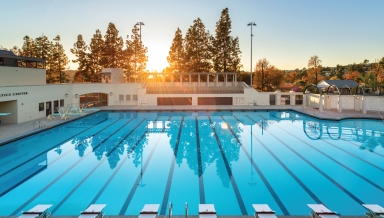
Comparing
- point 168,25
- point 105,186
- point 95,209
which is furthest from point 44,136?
point 168,25

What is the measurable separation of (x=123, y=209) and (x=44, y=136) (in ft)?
38.3

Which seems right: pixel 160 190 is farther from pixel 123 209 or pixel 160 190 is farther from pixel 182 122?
pixel 182 122

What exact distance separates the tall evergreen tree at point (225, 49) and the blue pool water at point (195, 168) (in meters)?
20.9

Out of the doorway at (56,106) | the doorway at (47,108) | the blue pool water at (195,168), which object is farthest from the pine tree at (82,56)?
the blue pool water at (195,168)

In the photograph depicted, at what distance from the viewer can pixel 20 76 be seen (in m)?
22.0

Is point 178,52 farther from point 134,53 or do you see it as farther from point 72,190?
point 72,190

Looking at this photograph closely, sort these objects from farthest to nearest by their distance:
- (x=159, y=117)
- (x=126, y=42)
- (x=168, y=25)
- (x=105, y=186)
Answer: (x=126, y=42), (x=168, y=25), (x=159, y=117), (x=105, y=186)

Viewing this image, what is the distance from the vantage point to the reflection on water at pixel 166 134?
35.9ft

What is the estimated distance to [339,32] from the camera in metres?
32.2

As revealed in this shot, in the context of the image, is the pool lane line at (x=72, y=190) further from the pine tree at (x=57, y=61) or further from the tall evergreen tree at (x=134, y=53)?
the pine tree at (x=57, y=61)

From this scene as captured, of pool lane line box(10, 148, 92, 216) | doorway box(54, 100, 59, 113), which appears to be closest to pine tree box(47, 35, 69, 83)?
doorway box(54, 100, 59, 113)

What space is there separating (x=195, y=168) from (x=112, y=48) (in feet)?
114

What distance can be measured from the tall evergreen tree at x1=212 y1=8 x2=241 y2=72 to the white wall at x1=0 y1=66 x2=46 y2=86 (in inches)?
938

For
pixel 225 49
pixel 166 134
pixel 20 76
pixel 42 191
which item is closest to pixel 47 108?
pixel 20 76
